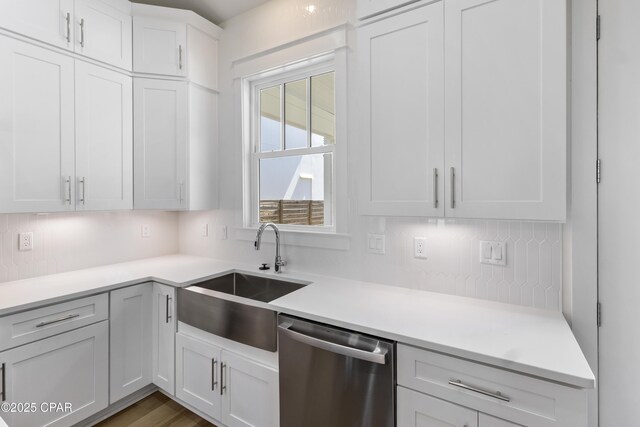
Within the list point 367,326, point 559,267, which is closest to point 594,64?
point 559,267

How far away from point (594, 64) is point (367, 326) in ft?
4.70

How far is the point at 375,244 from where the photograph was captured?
1900 mm

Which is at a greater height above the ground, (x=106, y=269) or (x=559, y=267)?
(x=559, y=267)

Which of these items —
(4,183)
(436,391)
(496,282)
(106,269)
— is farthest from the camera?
(106,269)

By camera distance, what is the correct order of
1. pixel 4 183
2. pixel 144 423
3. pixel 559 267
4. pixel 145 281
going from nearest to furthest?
pixel 559 267
pixel 4 183
pixel 144 423
pixel 145 281

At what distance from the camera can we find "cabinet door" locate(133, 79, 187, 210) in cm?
228

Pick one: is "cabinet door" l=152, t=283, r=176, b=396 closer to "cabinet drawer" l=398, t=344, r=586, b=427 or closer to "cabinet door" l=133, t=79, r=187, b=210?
"cabinet door" l=133, t=79, r=187, b=210

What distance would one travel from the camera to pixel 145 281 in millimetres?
2078

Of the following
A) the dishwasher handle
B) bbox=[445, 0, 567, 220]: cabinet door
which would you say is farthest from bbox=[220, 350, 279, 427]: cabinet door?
bbox=[445, 0, 567, 220]: cabinet door

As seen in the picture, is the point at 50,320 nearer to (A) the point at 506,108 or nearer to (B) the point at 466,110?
(B) the point at 466,110

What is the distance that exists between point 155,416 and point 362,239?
1.77 metres

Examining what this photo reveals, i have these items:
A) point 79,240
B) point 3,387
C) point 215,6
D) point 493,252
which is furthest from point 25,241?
point 493,252

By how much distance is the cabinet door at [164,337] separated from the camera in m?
2.01

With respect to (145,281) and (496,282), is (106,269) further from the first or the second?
(496,282)
